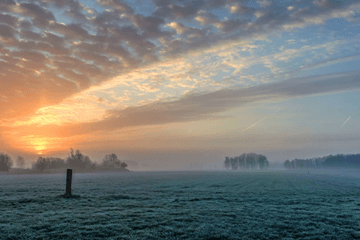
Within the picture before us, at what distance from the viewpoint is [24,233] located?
13484mm

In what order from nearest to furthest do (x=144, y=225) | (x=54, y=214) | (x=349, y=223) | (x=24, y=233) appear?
(x=24, y=233)
(x=144, y=225)
(x=349, y=223)
(x=54, y=214)

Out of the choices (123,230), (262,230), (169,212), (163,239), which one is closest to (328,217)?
(262,230)

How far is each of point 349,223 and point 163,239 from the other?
12801 millimetres

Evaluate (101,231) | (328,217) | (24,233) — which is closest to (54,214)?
(24,233)

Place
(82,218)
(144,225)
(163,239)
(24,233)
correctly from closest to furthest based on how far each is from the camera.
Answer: (163,239) → (24,233) → (144,225) → (82,218)

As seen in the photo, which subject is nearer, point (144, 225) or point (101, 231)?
point (101, 231)

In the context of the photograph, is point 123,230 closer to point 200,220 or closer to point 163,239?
point 163,239

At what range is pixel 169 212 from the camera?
19984 mm

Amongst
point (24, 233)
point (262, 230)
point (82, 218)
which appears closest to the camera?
point (24, 233)

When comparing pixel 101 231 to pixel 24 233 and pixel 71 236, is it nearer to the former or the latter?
pixel 71 236

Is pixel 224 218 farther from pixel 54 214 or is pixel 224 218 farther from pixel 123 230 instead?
pixel 54 214

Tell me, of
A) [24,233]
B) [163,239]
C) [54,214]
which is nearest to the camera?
[163,239]

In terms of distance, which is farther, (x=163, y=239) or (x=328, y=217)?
(x=328, y=217)

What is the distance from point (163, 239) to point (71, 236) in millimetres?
4807
